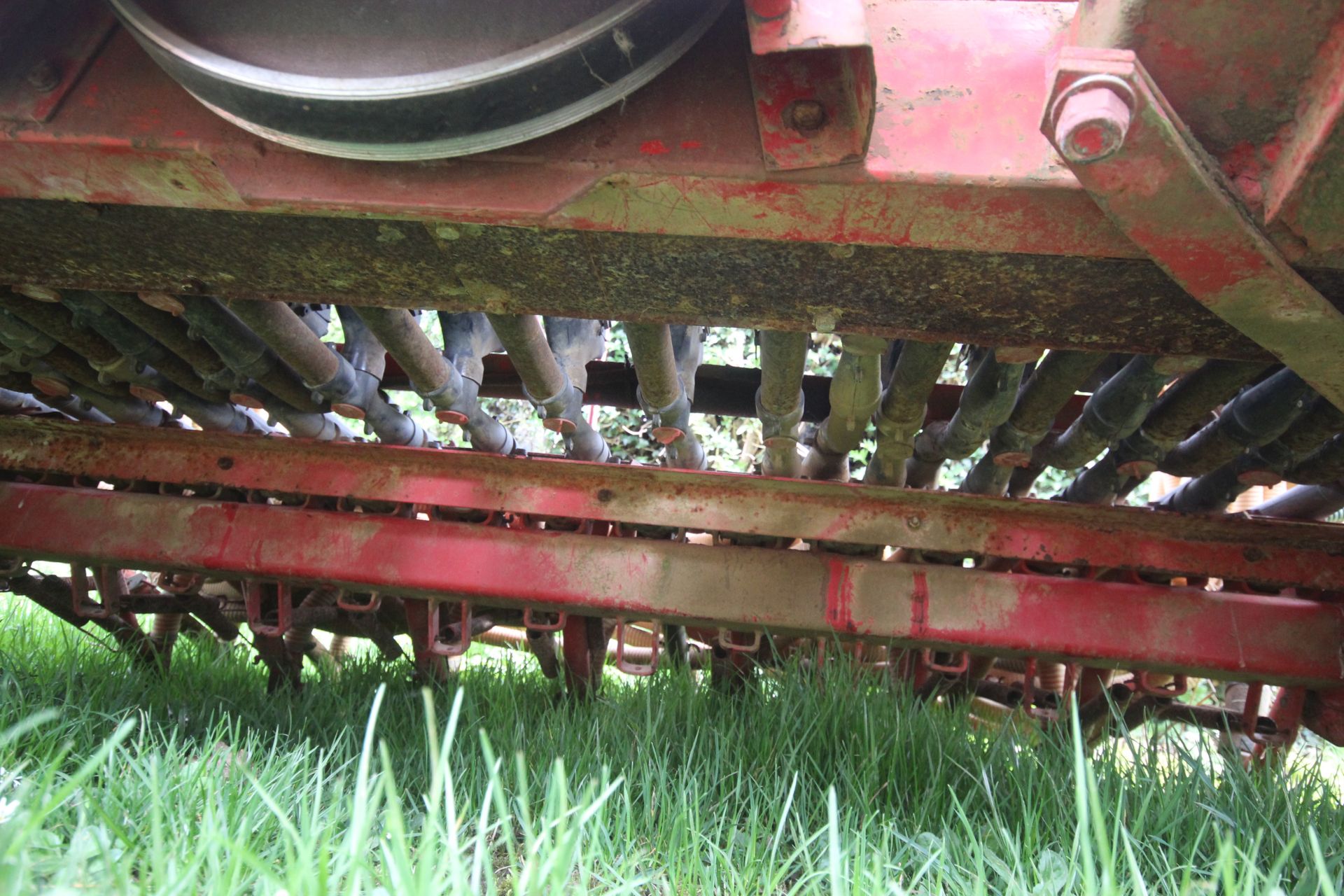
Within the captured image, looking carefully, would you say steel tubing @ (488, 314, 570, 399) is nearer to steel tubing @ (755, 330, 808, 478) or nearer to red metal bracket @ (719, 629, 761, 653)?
steel tubing @ (755, 330, 808, 478)

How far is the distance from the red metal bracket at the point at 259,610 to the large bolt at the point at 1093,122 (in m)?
2.04

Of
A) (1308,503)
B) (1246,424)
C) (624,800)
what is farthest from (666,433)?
(1308,503)

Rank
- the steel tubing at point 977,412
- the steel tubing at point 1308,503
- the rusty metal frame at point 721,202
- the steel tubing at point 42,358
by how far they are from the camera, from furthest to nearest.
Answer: the steel tubing at point 1308,503, the steel tubing at point 42,358, the steel tubing at point 977,412, the rusty metal frame at point 721,202

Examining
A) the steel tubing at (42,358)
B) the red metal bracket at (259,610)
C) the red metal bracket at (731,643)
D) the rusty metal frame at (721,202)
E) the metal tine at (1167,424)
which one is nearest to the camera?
the rusty metal frame at (721,202)

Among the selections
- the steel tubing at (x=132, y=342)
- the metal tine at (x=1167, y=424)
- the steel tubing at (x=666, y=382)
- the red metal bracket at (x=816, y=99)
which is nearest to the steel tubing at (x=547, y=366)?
the steel tubing at (x=666, y=382)

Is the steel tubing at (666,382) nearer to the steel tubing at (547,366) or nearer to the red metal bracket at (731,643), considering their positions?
the steel tubing at (547,366)

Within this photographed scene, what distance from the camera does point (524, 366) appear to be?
62.9 inches

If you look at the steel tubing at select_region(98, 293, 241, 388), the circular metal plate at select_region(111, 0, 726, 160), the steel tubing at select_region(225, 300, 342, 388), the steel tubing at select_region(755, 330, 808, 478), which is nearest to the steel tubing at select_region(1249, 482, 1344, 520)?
the steel tubing at select_region(755, 330, 808, 478)

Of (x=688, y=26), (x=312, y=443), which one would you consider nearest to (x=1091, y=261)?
(x=688, y=26)

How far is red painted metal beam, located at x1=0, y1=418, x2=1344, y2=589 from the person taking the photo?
186cm

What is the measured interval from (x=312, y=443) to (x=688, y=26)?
59.6 inches

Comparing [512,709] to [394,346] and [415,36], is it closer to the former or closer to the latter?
[394,346]

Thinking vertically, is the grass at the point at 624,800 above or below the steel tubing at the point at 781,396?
below

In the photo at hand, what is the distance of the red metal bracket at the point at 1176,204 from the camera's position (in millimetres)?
762
